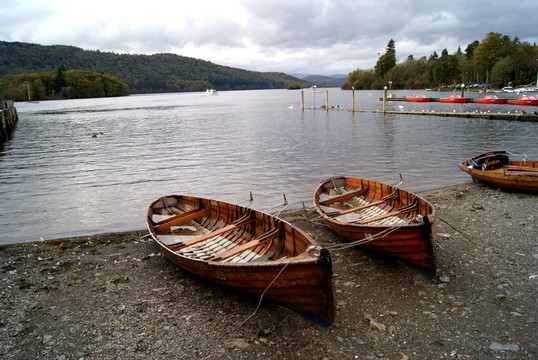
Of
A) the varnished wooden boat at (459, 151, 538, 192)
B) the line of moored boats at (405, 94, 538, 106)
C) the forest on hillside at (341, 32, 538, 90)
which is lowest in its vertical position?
the varnished wooden boat at (459, 151, 538, 192)

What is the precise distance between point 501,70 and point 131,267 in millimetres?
131328

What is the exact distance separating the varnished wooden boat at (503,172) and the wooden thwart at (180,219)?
10.3 metres

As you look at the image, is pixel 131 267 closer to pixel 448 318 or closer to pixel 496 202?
pixel 448 318

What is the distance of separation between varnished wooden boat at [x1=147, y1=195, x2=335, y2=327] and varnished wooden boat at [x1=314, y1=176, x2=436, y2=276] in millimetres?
1928

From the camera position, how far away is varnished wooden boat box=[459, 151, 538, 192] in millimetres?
12648

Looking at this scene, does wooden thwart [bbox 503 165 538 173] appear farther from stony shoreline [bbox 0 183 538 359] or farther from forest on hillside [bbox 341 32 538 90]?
forest on hillside [bbox 341 32 538 90]

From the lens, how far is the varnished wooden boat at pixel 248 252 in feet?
19.1

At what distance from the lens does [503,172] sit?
536 inches

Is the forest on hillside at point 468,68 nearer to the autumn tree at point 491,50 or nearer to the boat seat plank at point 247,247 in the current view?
the autumn tree at point 491,50

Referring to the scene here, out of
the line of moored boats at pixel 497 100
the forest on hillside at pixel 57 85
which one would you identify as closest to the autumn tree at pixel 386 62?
the line of moored boats at pixel 497 100

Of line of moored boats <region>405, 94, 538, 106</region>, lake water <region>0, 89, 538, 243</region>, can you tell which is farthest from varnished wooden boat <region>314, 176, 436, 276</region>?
line of moored boats <region>405, 94, 538, 106</region>

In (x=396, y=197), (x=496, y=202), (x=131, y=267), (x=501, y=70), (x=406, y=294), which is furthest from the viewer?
(x=501, y=70)

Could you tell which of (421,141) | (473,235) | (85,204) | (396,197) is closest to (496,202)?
(473,235)

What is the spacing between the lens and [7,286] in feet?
27.2
